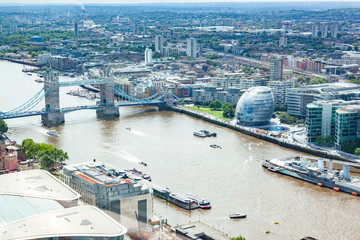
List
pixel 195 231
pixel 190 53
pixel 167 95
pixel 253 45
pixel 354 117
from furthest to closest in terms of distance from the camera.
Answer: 1. pixel 253 45
2. pixel 190 53
3. pixel 167 95
4. pixel 354 117
5. pixel 195 231

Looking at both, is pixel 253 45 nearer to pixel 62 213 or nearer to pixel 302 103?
pixel 302 103

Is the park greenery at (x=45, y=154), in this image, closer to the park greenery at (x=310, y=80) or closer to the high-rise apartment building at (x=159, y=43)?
the park greenery at (x=310, y=80)

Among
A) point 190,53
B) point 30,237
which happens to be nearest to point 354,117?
point 30,237

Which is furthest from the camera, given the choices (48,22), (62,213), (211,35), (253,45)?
(48,22)

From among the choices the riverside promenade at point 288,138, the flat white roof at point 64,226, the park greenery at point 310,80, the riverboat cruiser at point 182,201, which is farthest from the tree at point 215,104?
the flat white roof at point 64,226

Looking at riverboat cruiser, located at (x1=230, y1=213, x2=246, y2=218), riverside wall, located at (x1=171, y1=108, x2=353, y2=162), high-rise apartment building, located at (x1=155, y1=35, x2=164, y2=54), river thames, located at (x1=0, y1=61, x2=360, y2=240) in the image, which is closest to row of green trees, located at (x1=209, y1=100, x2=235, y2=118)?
riverside wall, located at (x1=171, y1=108, x2=353, y2=162)

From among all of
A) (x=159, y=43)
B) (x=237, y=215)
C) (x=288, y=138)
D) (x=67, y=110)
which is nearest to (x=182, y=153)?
(x=288, y=138)
